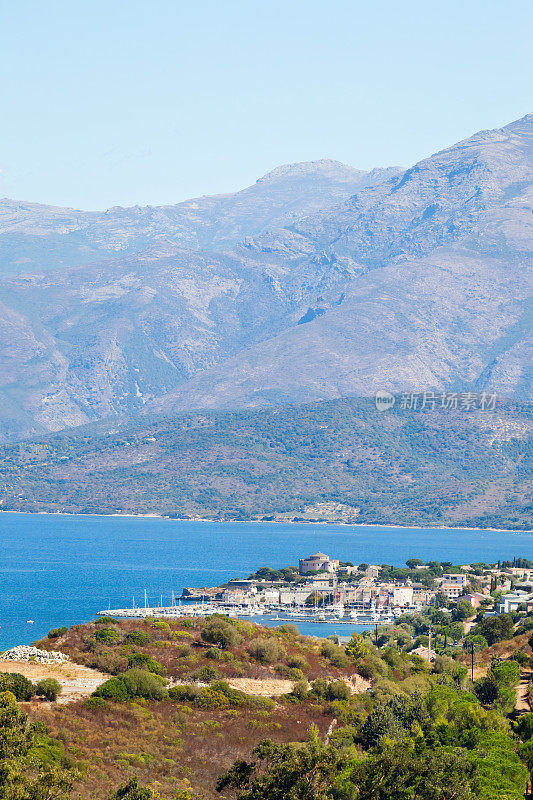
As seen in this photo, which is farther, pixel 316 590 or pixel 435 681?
pixel 316 590

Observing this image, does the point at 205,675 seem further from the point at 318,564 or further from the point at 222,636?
the point at 318,564

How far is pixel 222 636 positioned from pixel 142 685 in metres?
11.2

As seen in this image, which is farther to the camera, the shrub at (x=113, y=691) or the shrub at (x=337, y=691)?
the shrub at (x=337, y=691)

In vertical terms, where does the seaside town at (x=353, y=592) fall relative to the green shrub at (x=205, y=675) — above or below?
below

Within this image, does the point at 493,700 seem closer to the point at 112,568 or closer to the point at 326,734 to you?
the point at 326,734

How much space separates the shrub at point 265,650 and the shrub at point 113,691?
11.7 m

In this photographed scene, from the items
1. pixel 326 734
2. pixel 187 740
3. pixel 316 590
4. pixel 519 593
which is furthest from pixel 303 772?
pixel 316 590

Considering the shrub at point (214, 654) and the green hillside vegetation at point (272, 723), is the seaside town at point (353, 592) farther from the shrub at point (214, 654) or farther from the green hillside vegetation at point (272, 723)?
the shrub at point (214, 654)

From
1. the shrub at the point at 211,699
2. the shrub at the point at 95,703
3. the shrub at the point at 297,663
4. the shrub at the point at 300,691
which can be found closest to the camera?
the shrub at the point at 95,703

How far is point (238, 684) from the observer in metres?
52.4

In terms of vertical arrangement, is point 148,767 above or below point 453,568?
above

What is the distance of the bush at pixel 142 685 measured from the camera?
153ft

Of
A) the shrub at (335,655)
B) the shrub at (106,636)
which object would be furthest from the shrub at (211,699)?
the shrub at (335,655)

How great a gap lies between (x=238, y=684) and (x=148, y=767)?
524 inches
